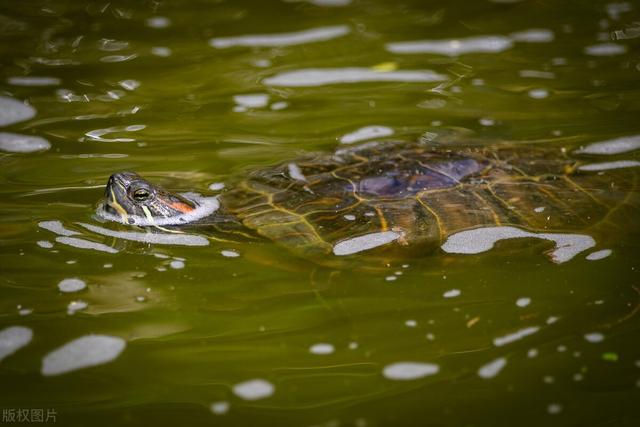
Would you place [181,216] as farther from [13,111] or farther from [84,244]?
[13,111]

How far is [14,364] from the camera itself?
98.3 inches

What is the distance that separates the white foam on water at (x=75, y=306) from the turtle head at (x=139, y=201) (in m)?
0.84

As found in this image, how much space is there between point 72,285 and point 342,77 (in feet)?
10.9

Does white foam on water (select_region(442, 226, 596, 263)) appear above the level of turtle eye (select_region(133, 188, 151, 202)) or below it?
below

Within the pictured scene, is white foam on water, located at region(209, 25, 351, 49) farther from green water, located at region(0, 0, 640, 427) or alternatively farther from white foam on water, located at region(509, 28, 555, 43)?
white foam on water, located at region(509, 28, 555, 43)

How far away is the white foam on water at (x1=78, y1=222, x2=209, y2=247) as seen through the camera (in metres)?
3.40

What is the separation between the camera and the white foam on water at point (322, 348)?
2609mm

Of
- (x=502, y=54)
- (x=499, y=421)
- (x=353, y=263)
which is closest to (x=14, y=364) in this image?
(x=353, y=263)

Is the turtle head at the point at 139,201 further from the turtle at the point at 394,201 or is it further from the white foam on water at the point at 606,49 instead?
the white foam on water at the point at 606,49

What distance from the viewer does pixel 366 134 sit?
15.3 ft

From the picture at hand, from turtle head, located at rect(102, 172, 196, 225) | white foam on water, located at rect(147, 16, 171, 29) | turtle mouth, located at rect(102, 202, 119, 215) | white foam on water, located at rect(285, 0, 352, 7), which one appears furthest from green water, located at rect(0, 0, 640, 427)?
white foam on water, located at rect(285, 0, 352, 7)

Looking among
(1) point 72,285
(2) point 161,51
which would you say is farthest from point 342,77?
(1) point 72,285

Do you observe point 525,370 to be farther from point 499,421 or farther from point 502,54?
point 502,54

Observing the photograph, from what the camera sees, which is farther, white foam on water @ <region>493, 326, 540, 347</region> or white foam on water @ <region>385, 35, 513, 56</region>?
white foam on water @ <region>385, 35, 513, 56</region>
